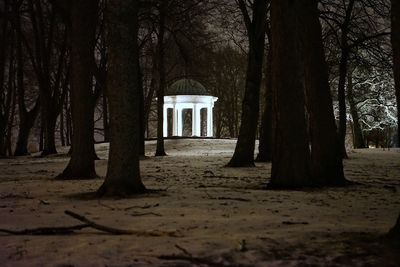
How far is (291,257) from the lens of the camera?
455 centimetres

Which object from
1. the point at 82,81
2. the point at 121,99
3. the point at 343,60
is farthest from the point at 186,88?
the point at 121,99

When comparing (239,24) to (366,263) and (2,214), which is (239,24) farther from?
(366,263)

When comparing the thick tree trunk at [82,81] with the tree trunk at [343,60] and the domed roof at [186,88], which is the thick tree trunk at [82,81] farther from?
the domed roof at [186,88]

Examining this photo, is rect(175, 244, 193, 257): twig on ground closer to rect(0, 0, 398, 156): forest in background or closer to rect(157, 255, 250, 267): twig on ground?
rect(157, 255, 250, 267): twig on ground

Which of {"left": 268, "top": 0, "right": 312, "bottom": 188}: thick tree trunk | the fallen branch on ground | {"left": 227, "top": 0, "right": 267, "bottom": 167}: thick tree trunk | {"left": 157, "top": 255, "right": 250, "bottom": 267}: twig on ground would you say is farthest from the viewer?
{"left": 227, "top": 0, "right": 267, "bottom": 167}: thick tree trunk

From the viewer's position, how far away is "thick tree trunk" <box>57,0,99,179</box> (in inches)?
525

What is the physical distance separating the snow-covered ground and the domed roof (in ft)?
98.1

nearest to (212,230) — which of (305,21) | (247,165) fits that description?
(305,21)

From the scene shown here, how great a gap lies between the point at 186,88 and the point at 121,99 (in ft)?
104

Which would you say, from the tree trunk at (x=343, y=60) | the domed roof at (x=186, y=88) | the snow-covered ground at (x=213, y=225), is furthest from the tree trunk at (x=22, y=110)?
the snow-covered ground at (x=213, y=225)

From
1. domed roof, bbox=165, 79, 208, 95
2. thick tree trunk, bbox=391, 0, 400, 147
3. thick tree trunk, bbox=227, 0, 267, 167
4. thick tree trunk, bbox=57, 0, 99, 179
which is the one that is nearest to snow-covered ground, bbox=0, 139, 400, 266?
thick tree trunk, bbox=391, 0, 400, 147

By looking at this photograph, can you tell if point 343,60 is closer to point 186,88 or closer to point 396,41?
point 396,41

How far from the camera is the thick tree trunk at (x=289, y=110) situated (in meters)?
10.5

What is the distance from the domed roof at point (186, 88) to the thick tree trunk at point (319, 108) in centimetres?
2882
